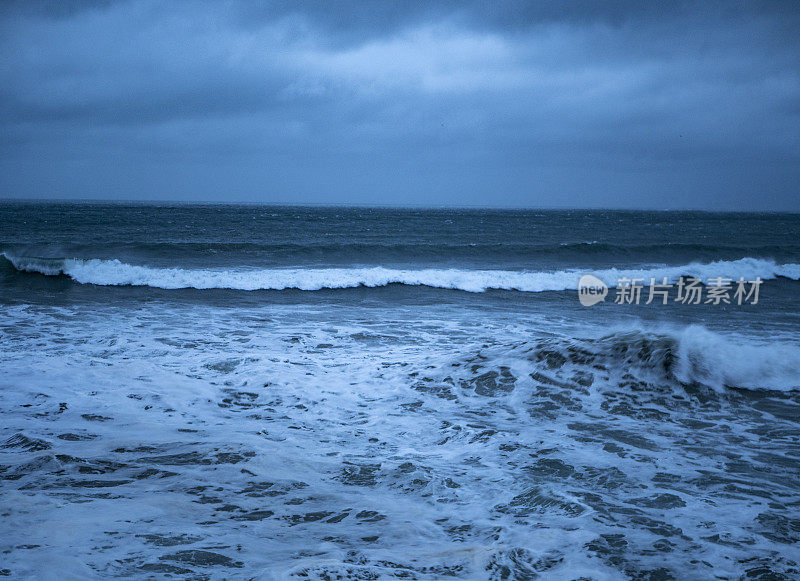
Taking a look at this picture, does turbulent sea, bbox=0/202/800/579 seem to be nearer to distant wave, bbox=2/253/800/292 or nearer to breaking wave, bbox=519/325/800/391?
breaking wave, bbox=519/325/800/391

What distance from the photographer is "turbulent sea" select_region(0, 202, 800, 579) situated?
135 inches

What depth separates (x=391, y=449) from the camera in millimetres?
5211

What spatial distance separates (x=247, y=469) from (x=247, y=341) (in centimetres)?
549

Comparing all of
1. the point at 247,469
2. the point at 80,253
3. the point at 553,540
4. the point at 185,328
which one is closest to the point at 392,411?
the point at 247,469

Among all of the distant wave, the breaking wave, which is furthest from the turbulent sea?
the distant wave

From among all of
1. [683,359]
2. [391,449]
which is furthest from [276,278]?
[391,449]

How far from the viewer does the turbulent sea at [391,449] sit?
3441mm

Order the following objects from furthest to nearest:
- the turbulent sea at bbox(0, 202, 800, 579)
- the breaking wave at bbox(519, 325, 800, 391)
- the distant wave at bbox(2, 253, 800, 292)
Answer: the distant wave at bbox(2, 253, 800, 292), the breaking wave at bbox(519, 325, 800, 391), the turbulent sea at bbox(0, 202, 800, 579)

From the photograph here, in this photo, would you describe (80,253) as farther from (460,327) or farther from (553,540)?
(553,540)

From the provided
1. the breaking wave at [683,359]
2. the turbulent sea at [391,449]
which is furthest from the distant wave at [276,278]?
the breaking wave at [683,359]

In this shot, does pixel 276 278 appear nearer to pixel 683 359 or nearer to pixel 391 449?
pixel 683 359

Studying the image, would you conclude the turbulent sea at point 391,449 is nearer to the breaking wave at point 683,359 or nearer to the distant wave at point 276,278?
the breaking wave at point 683,359

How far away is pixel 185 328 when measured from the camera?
11055mm

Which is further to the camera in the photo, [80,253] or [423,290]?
[80,253]
